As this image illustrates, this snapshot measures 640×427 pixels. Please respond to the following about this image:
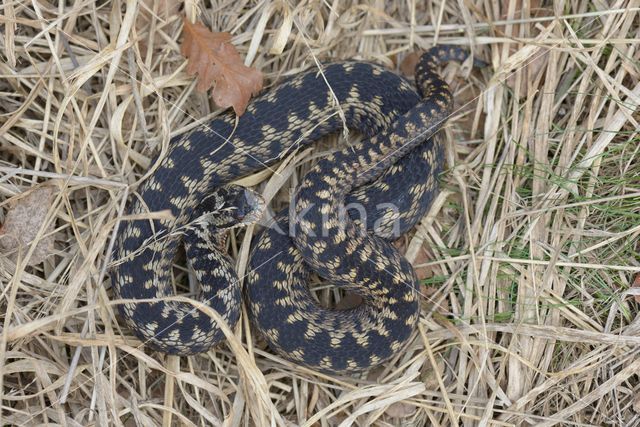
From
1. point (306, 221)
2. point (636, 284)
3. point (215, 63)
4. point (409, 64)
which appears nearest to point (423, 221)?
point (306, 221)

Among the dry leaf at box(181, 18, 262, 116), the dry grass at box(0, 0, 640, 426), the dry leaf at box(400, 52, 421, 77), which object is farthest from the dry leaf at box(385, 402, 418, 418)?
the dry leaf at box(400, 52, 421, 77)

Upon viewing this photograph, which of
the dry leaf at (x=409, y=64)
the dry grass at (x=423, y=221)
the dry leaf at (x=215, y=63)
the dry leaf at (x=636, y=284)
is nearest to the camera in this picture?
the dry grass at (x=423, y=221)

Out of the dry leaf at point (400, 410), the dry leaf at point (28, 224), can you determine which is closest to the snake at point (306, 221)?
the dry leaf at point (400, 410)

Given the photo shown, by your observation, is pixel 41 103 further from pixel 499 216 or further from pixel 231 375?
pixel 499 216

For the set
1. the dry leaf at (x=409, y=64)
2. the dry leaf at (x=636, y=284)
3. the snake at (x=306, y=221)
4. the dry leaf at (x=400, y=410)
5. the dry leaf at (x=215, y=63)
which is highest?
the dry leaf at (x=215, y=63)

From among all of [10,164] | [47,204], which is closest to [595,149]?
[47,204]

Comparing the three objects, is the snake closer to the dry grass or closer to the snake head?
the snake head

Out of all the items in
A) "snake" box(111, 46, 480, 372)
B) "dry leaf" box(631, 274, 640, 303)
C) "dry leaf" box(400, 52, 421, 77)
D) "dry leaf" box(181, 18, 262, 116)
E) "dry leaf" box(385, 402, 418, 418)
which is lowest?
"dry leaf" box(385, 402, 418, 418)

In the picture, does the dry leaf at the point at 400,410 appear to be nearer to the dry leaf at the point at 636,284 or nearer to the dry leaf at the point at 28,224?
the dry leaf at the point at 636,284
